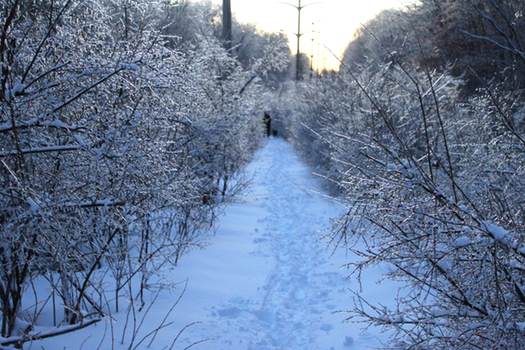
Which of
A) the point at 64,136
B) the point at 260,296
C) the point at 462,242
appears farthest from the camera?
the point at 260,296

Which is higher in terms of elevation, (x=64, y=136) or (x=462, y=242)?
(x=64, y=136)

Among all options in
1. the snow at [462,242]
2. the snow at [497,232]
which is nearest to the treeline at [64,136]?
the snow at [462,242]

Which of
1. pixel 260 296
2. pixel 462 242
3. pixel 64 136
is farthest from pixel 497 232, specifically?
pixel 260 296

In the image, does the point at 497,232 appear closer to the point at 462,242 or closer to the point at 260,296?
the point at 462,242

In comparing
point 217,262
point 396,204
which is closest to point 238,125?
point 217,262

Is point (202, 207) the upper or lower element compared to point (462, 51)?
lower

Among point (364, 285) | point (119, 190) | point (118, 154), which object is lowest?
point (364, 285)

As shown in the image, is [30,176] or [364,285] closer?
[30,176]

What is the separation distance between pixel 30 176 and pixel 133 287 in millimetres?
2653

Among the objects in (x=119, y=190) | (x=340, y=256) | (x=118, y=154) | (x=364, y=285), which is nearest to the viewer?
(x=118, y=154)

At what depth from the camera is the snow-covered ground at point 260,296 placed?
421 cm

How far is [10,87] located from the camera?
2729 millimetres

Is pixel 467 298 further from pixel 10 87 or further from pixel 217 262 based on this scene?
pixel 217 262

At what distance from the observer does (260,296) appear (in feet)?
17.7
